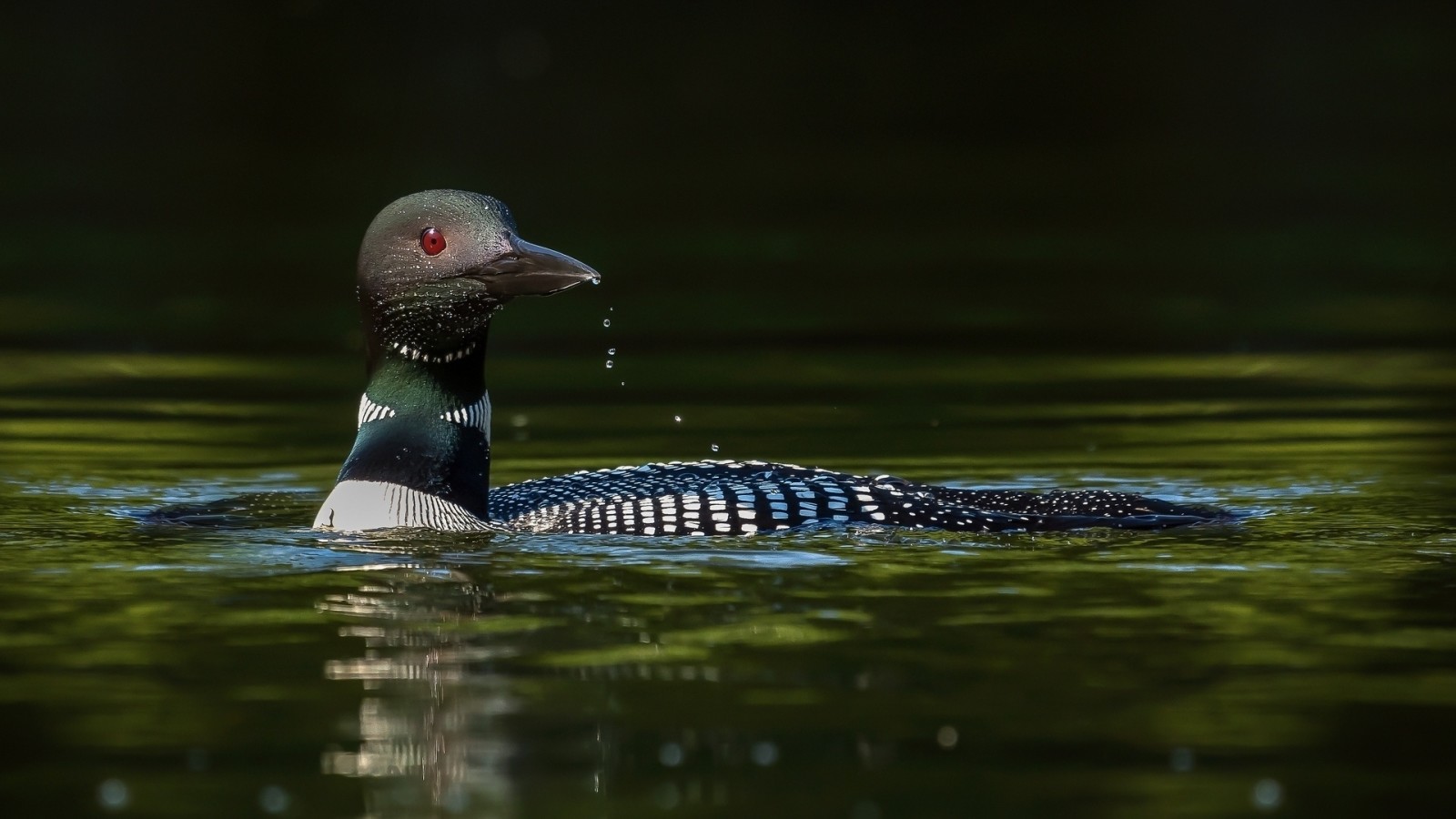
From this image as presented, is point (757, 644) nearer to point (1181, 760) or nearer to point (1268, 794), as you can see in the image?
point (1181, 760)

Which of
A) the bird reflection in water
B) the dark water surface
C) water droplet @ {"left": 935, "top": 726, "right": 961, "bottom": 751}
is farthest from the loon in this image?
water droplet @ {"left": 935, "top": 726, "right": 961, "bottom": 751}

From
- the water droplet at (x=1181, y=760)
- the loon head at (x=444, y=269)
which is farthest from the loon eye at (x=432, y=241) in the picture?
the water droplet at (x=1181, y=760)

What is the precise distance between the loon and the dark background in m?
5.22

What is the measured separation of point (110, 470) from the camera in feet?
30.7

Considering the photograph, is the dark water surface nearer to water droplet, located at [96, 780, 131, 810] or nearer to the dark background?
water droplet, located at [96, 780, 131, 810]

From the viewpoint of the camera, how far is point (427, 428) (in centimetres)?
769

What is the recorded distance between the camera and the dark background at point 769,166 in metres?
14.4

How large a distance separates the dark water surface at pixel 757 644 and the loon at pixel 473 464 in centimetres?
10

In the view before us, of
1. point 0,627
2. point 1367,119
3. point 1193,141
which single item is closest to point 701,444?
point 0,627

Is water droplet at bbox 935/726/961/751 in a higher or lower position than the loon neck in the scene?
lower

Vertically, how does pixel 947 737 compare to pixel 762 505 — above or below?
below

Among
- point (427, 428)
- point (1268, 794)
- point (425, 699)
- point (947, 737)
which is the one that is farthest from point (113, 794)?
point (427, 428)

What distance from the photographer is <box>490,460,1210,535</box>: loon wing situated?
24.7ft

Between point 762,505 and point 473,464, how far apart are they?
908mm
